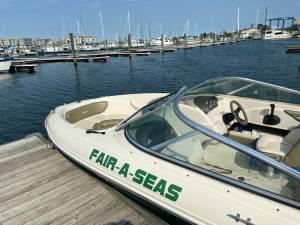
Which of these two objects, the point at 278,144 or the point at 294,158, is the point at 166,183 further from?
the point at 278,144

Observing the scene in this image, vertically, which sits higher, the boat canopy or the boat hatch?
the boat canopy

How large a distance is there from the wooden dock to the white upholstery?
1.67 m

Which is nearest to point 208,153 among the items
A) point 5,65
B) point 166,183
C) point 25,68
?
point 166,183

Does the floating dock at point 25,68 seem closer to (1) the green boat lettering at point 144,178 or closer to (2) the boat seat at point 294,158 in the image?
(1) the green boat lettering at point 144,178

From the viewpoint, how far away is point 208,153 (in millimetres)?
2801

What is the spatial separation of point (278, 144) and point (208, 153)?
1187mm

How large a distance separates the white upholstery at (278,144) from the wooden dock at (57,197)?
5.47 feet

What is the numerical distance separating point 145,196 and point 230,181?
1061 millimetres

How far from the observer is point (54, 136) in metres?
4.57

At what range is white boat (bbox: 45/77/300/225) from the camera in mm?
2219

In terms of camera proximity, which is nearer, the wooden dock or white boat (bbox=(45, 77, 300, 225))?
white boat (bbox=(45, 77, 300, 225))

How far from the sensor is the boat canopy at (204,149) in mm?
2189

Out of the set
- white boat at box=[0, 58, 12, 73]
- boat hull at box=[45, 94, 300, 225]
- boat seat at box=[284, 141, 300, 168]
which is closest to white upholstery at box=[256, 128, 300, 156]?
boat seat at box=[284, 141, 300, 168]

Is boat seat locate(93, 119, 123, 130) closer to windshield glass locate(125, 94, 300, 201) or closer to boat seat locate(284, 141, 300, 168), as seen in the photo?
windshield glass locate(125, 94, 300, 201)
